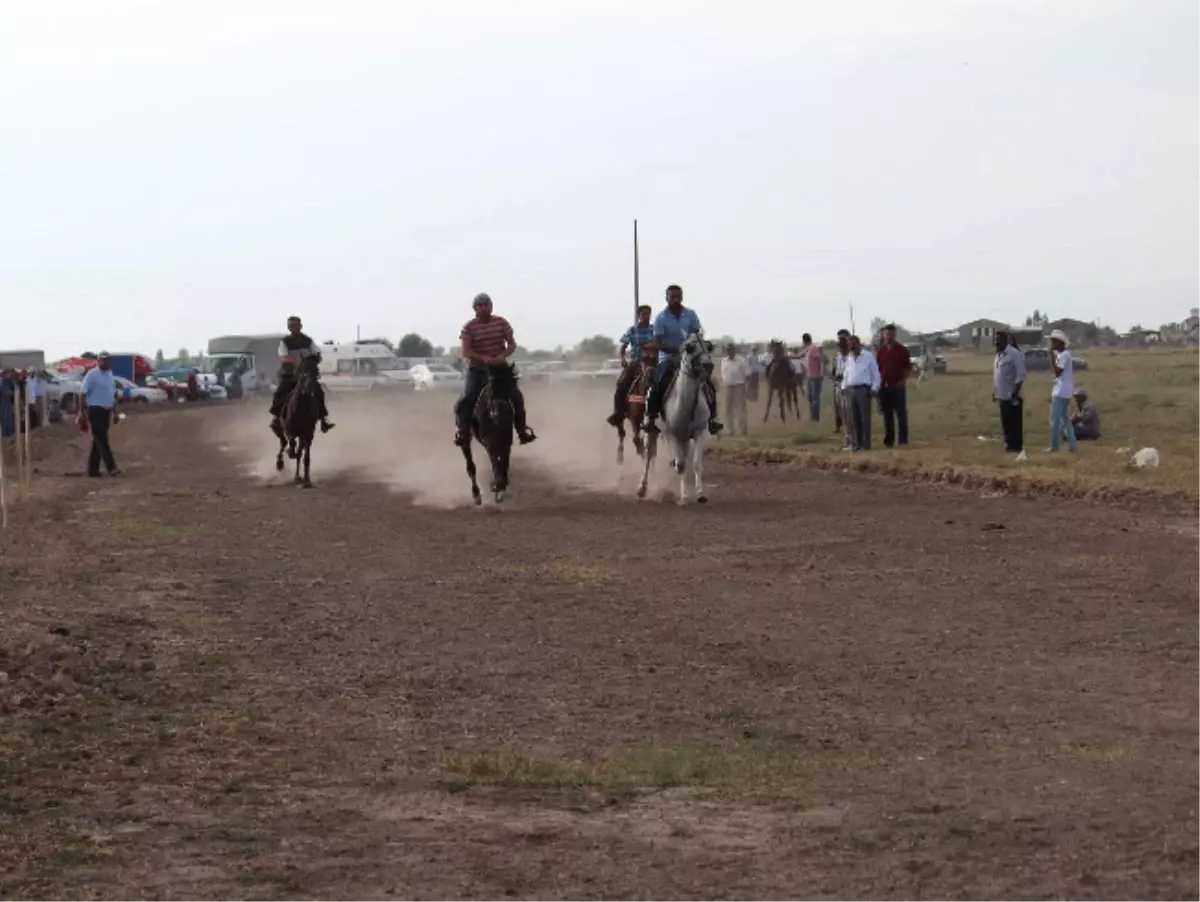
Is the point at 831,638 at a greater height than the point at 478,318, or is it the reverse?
the point at 478,318

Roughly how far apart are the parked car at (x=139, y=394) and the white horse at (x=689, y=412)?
55.7 metres

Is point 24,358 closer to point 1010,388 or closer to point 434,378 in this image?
point 434,378

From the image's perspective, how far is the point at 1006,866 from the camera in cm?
639

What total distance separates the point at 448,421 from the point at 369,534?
31.2m

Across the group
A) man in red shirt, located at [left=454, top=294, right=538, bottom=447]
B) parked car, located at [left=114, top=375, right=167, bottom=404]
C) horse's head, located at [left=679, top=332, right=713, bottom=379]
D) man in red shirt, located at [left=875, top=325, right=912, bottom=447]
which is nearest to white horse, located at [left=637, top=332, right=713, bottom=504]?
horse's head, located at [left=679, top=332, right=713, bottom=379]

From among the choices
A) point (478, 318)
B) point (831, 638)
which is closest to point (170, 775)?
point (831, 638)

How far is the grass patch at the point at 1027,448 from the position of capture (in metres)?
22.8

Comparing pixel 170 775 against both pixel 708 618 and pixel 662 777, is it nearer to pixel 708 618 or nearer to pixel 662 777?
pixel 662 777

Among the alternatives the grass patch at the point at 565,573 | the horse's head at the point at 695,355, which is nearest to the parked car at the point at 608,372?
the horse's head at the point at 695,355

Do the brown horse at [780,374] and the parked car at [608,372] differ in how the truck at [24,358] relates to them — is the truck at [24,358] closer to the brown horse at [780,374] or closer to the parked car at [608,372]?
the parked car at [608,372]

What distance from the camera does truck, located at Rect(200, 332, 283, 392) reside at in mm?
91125

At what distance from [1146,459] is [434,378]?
62.7m

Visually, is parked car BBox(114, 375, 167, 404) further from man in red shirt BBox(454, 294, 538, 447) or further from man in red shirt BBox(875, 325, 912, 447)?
man in red shirt BBox(454, 294, 538, 447)

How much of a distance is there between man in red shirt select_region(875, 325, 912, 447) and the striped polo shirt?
33.9ft
